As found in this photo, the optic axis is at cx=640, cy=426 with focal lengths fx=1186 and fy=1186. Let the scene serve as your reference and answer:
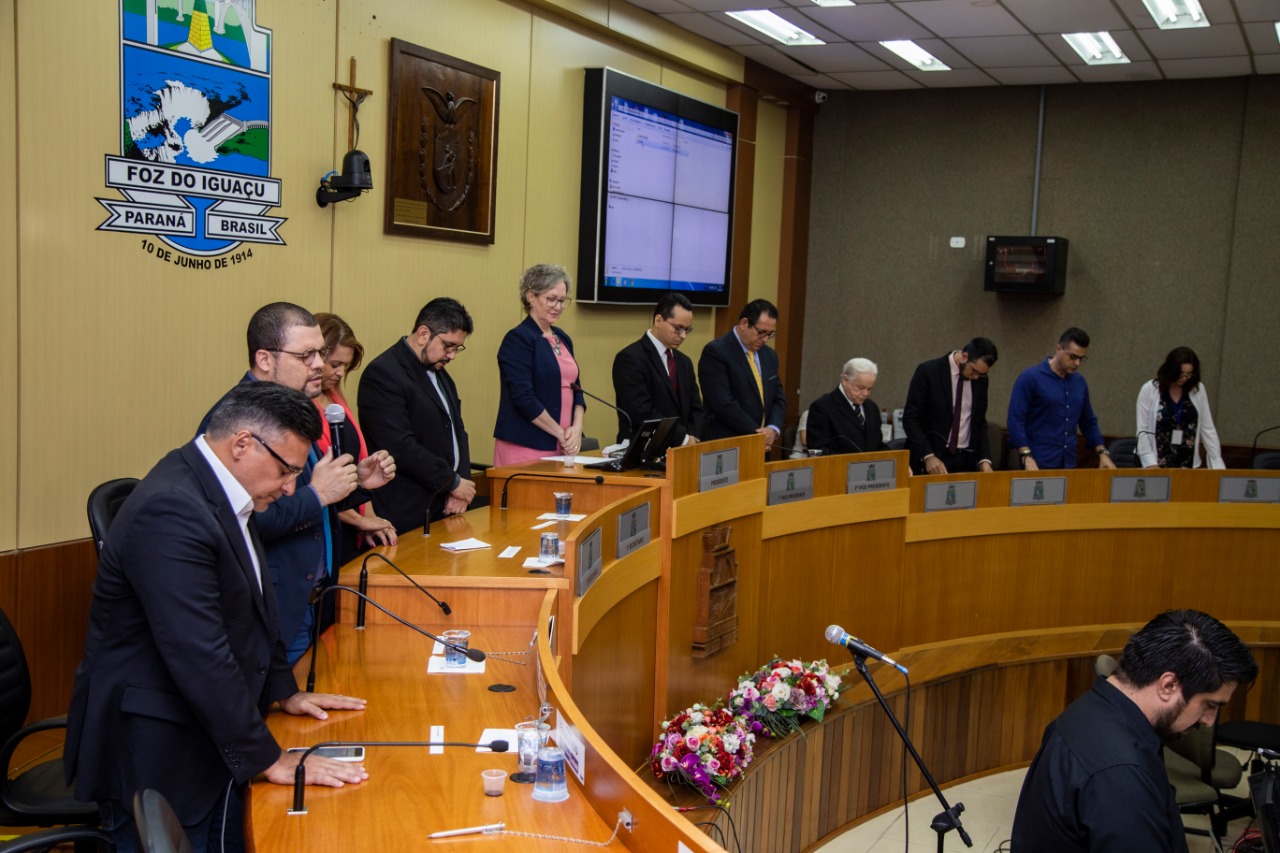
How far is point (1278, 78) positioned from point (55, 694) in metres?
8.03

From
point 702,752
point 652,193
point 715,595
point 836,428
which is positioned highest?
point 652,193

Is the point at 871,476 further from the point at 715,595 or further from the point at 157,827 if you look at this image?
the point at 157,827

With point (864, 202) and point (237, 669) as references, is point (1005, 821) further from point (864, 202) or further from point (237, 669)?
point (864, 202)

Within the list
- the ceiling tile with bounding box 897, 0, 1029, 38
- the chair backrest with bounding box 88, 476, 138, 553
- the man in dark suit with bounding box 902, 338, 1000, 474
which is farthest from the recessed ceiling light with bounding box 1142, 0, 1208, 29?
the chair backrest with bounding box 88, 476, 138, 553

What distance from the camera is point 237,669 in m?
2.01

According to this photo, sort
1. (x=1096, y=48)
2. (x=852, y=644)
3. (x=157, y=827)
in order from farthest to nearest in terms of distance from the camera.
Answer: (x=1096, y=48), (x=852, y=644), (x=157, y=827)

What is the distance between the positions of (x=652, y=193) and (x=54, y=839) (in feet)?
18.5

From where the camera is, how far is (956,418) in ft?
19.4

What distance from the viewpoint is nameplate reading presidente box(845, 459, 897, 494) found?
5.00 metres

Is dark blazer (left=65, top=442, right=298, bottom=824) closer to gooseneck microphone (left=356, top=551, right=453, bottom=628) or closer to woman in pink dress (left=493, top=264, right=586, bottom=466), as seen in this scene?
gooseneck microphone (left=356, top=551, right=453, bottom=628)

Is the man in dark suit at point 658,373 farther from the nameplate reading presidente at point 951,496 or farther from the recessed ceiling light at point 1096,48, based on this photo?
the recessed ceiling light at point 1096,48

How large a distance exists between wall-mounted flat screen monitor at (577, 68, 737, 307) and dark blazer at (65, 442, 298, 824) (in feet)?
15.8

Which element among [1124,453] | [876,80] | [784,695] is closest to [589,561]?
[784,695]

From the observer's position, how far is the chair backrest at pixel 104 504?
2.98m
